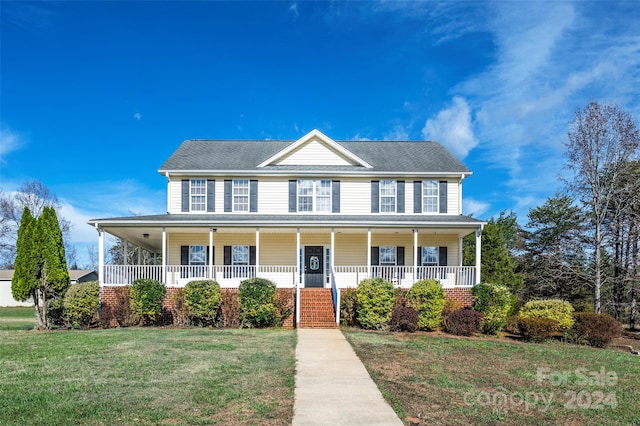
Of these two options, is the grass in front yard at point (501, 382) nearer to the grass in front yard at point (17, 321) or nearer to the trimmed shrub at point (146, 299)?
the trimmed shrub at point (146, 299)

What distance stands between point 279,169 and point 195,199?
412cm

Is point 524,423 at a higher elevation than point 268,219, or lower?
lower

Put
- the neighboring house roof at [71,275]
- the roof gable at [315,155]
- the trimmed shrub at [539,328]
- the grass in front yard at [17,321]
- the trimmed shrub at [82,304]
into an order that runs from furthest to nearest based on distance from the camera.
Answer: the neighboring house roof at [71,275], the roof gable at [315,155], the grass in front yard at [17,321], the trimmed shrub at [82,304], the trimmed shrub at [539,328]

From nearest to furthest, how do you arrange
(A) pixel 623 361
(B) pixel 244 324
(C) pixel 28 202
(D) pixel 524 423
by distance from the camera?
(D) pixel 524 423, (A) pixel 623 361, (B) pixel 244 324, (C) pixel 28 202

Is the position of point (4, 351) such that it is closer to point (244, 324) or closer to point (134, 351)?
Answer: point (134, 351)

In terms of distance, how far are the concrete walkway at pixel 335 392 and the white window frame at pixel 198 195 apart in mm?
11621

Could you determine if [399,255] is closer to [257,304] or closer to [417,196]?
[417,196]

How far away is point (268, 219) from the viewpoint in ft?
66.5

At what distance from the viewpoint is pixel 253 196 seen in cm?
2236

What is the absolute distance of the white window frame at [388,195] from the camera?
22484mm

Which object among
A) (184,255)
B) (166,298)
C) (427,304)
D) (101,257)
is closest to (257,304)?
(166,298)

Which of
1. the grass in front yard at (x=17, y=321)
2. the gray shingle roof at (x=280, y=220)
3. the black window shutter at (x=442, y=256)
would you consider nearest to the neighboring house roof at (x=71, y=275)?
the grass in front yard at (x=17, y=321)

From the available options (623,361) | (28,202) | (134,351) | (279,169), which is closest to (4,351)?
(134,351)

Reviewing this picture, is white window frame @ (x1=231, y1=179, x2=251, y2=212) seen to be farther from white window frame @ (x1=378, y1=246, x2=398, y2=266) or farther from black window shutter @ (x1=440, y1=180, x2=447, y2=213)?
black window shutter @ (x1=440, y1=180, x2=447, y2=213)
